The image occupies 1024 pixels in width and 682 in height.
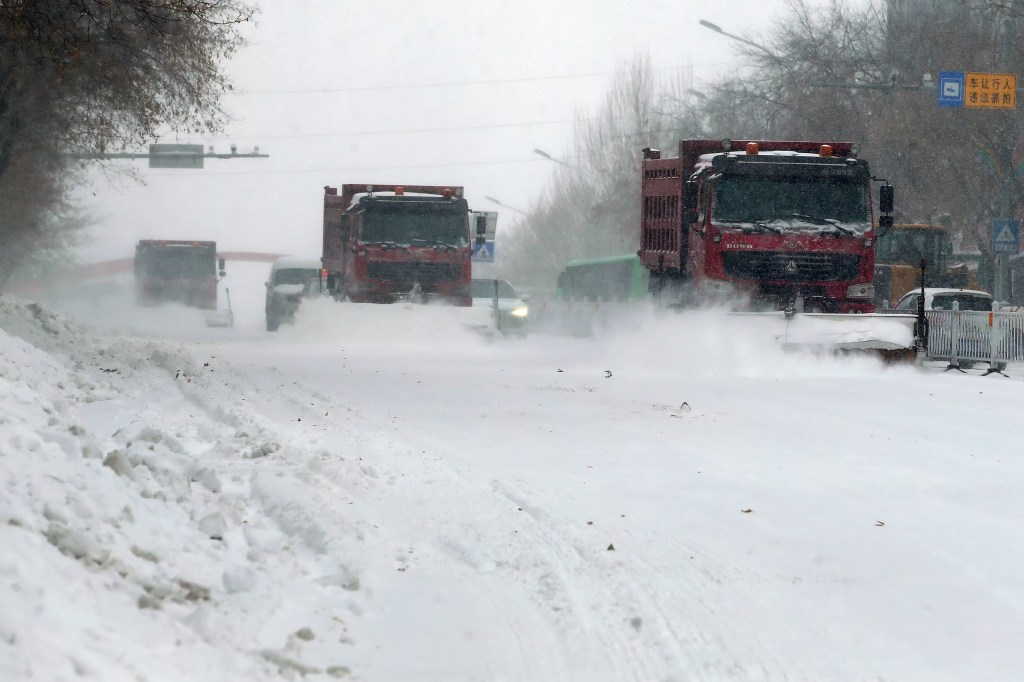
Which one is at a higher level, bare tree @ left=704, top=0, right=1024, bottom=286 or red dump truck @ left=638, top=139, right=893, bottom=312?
bare tree @ left=704, top=0, right=1024, bottom=286

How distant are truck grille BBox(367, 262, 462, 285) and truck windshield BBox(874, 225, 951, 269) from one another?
1285 cm

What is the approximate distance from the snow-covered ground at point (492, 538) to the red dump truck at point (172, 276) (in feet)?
135

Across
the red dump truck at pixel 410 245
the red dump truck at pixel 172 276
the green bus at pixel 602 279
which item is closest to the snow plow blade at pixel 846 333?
the red dump truck at pixel 410 245

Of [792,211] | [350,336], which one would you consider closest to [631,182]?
[350,336]

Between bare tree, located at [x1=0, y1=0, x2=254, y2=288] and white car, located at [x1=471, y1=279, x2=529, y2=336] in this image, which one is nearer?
bare tree, located at [x1=0, y1=0, x2=254, y2=288]

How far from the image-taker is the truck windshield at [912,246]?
3419cm

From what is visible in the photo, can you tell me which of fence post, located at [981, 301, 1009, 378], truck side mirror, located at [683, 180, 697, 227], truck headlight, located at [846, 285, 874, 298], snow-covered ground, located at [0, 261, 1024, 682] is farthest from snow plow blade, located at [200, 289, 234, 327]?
snow-covered ground, located at [0, 261, 1024, 682]

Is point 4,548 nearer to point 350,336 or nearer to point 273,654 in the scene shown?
point 273,654

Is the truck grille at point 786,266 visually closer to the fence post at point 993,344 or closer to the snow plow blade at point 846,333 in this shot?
the snow plow blade at point 846,333

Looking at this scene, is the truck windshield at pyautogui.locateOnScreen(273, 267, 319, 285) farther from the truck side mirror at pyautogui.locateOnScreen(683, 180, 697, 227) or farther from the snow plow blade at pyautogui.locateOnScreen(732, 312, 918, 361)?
the snow plow blade at pyautogui.locateOnScreen(732, 312, 918, 361)

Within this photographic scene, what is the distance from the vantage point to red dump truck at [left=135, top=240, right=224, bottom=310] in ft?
177

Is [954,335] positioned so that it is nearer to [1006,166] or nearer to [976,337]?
[976,337]

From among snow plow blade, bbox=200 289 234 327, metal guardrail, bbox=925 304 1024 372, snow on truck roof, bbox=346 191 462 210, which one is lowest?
snow plow blade, bbox=200 289 234 327

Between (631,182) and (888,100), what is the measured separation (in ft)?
64.6
